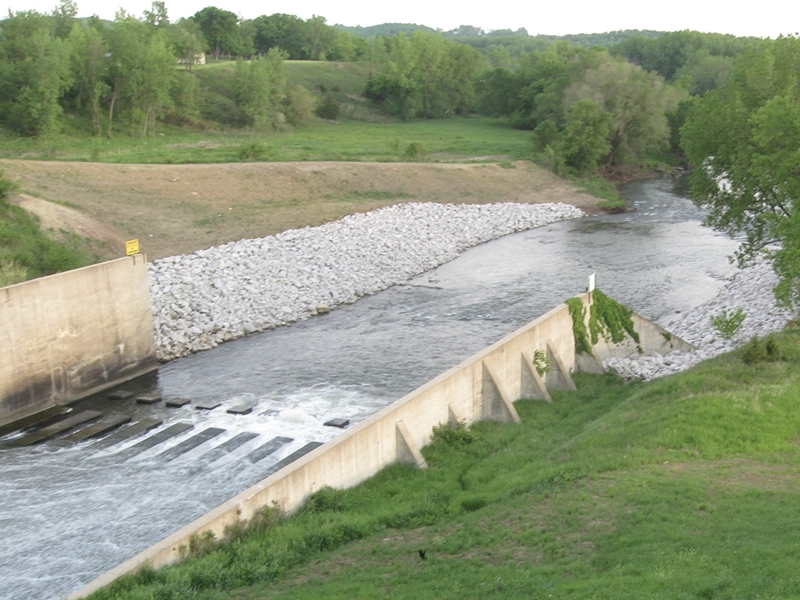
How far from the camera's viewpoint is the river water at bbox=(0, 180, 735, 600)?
14664 mm

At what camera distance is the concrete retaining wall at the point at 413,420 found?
12.2 metres

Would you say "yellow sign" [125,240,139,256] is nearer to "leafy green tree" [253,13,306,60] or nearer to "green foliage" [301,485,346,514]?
"green foliage" [301,485,346,514]

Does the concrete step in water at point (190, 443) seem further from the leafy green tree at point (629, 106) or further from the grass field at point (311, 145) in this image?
the leafy green tree at point (629, 106)

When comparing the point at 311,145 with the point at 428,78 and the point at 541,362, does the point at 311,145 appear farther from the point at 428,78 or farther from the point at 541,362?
the point at 541,362

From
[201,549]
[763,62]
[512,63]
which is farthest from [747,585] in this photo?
[512,63]

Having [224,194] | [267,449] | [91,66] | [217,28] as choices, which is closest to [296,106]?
[91,66]

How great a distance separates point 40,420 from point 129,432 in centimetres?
266

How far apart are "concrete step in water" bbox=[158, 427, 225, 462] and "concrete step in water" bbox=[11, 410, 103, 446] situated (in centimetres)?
322

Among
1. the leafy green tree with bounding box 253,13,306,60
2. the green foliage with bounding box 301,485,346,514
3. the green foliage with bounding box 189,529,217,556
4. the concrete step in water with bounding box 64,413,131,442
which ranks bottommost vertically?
the concrete step in water with bounding box 64,413,131,442

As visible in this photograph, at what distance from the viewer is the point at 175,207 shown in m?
39.4

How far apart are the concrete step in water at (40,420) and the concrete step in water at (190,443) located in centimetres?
401

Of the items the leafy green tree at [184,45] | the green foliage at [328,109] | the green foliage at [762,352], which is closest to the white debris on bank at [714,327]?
the green foliage at [762,352]

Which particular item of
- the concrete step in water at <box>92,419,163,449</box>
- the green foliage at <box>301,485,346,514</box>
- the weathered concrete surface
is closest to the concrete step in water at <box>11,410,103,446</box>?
the concrete step in water at <box>92,419,163,449</box>

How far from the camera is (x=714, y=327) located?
83.8ft
